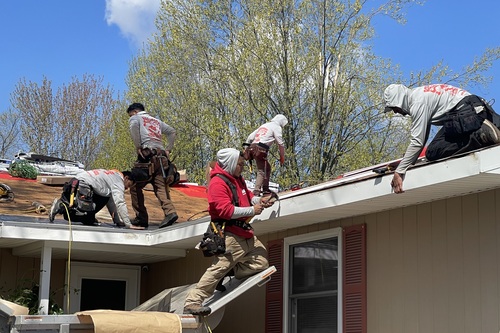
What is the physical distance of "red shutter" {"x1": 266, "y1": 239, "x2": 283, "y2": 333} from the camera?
8.81 meters

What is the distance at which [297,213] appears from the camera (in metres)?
7.73

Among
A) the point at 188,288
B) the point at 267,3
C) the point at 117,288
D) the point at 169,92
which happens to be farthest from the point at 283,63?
the point at 188,288

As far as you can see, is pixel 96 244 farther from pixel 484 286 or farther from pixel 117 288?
pixel 484 286

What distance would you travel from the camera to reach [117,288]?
38.1ft

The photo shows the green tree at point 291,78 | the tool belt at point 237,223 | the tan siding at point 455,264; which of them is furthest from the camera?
the green tree at point 291,78

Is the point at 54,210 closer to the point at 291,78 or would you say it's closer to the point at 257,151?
the point at 257,151

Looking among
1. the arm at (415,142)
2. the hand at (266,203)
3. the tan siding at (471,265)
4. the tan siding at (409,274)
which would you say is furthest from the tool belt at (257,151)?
the tan siding at (471,265)

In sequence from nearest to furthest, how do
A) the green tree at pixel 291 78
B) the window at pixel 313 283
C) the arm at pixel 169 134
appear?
1. the window at pixel 313 283
2. the arm at pixel 169 134
3. the green tree at pixel 291 78

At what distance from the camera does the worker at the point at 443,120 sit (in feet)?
20.6

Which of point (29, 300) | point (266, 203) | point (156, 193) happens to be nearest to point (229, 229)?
point (266, 203)

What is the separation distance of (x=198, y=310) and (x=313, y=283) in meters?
1.61

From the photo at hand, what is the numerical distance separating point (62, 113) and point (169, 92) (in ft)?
33.1

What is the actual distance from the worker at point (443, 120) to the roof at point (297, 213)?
21 centimetres

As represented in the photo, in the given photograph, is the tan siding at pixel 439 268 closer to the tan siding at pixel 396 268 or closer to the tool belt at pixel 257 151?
the tan siding at pixel 396 268
